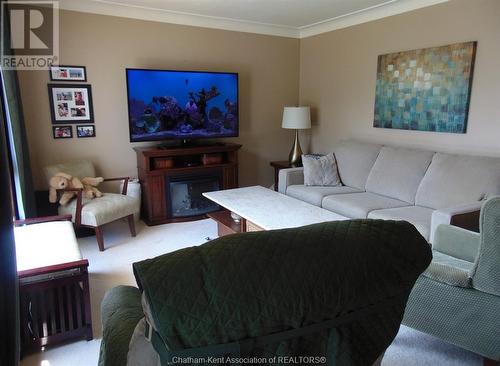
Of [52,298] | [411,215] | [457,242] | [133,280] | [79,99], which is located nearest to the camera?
[52,298]

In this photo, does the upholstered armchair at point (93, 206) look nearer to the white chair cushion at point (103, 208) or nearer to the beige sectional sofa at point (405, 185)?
the white chair cushion at point (103, 208)

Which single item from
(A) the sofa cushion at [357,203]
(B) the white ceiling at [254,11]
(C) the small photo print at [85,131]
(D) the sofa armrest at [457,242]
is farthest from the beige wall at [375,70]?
(C) the small photo print at [85,131]

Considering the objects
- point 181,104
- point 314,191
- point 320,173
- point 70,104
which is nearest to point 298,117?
point 320,173

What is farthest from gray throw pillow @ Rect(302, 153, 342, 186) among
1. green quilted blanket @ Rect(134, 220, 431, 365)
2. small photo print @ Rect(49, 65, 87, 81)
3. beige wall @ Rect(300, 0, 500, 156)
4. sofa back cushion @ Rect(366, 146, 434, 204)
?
green quilted blanket @ Rect(134, 220, 431, 365)

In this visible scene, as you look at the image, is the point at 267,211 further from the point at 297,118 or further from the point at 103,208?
the point at 297,118

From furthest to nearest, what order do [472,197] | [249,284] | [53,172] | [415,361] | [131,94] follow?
[131,94] → [53,172] → [472,197] → [415,361] → [249,284]

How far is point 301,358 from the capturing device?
30.2 inches

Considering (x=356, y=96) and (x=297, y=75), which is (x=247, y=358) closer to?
(x=356, y=96)

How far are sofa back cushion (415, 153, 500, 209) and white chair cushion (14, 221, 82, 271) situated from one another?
9.12ft

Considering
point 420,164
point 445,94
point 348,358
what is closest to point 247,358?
point 348,358

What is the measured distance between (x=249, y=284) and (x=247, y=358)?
149mm

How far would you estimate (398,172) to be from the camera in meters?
3.51

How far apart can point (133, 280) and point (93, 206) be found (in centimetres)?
96

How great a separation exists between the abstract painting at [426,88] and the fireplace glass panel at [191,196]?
2.08m
